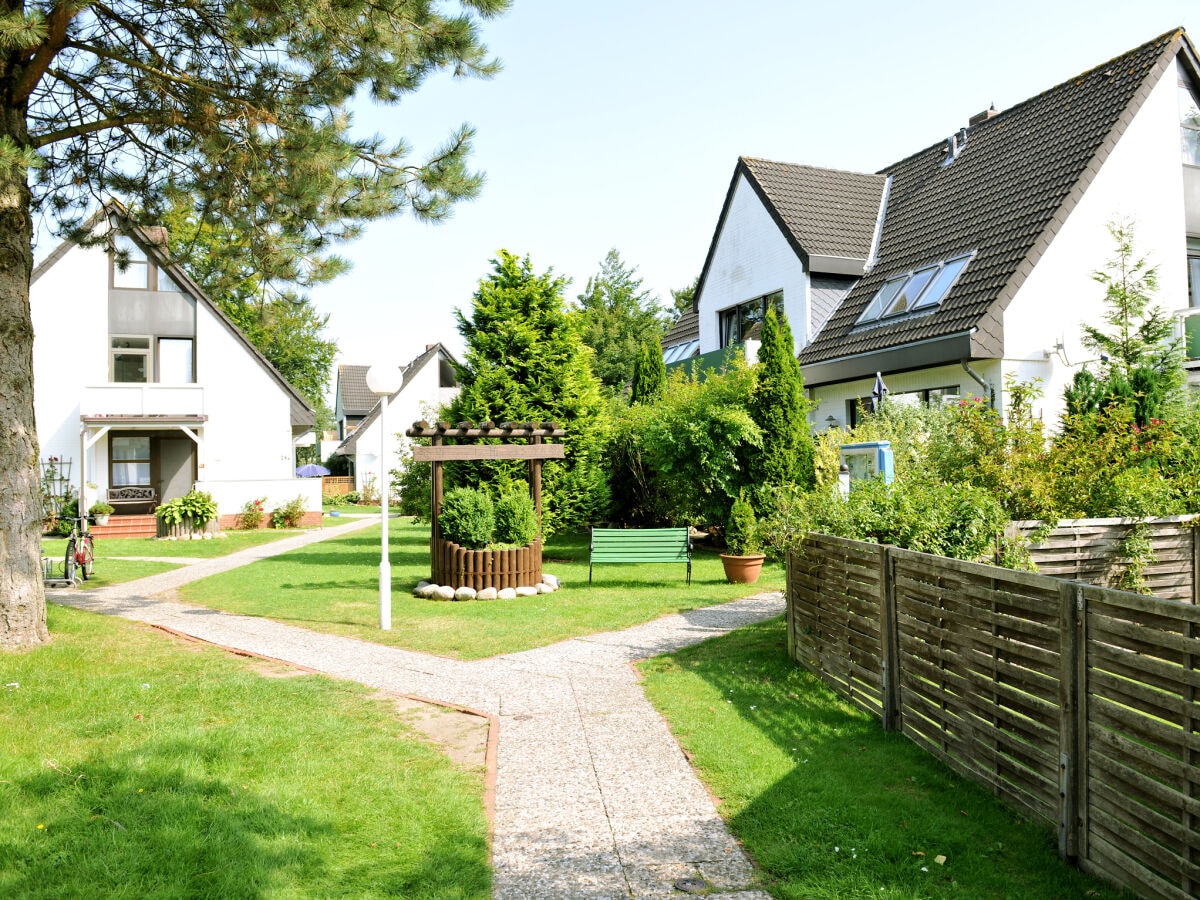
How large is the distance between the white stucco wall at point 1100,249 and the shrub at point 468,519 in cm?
981

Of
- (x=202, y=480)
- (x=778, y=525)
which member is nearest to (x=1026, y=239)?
(x=778, y=525)

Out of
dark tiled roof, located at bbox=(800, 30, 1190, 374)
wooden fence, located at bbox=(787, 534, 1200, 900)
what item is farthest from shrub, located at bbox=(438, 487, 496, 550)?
dark tiled roof, located at bbox=(800, 30, 1190, 374)

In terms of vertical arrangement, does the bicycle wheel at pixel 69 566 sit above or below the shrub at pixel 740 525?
below

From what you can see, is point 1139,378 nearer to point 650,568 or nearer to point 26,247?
point 650,568

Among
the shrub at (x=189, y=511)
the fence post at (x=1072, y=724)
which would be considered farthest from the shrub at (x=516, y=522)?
the shrub at (x=189, y=511)

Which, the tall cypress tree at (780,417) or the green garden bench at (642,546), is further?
the tall cypress tree at (780,417)

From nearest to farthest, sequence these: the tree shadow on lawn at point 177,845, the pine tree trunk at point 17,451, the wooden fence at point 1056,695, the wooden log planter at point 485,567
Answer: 1. the wooden fence at point 1056,695
2. the tree shadow on lawn at point 177,845
3. the pine tree trunk at point 17,451
4. the wooden log planter at point 485,567

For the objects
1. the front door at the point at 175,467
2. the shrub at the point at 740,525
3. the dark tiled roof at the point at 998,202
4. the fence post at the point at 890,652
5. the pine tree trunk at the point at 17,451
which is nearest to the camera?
the fence post at the point at 890,652

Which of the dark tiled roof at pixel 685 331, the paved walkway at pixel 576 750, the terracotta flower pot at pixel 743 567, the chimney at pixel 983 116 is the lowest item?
the paved walkway at pixel 576 750

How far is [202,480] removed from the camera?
28094 millimetres

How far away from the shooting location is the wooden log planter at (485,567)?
511 inches

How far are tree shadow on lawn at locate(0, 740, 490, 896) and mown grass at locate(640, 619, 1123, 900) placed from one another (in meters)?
1.56

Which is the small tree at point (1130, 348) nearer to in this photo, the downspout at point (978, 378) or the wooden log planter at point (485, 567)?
the downspout at point (978, 378)

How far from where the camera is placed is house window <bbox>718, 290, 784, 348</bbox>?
23828mm
